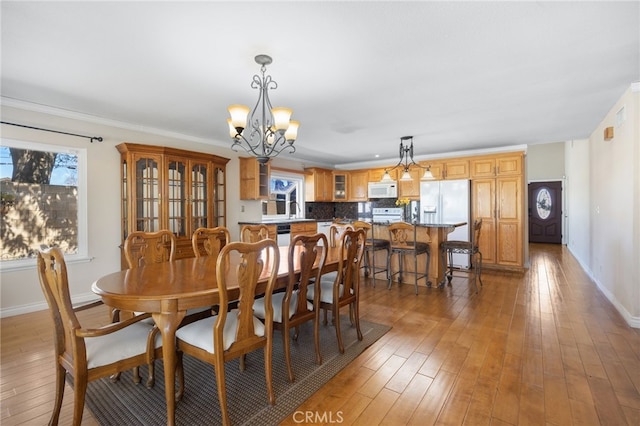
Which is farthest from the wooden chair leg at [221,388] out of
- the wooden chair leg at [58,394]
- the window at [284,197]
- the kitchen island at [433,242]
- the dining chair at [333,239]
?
the window at [284,197]

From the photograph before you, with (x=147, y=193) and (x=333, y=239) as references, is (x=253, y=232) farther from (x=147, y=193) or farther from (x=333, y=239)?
(x=147, y=193)

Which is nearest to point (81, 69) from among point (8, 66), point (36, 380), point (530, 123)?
point (8, 66)

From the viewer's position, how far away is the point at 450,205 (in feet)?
19.0

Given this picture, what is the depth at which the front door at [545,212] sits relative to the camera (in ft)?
30.6

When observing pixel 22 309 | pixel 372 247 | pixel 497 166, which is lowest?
pixel 22 309

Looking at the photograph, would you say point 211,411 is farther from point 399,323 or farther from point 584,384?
point 584,384

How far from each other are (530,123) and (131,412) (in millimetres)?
5133

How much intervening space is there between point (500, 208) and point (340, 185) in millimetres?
3455

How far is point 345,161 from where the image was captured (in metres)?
7.36

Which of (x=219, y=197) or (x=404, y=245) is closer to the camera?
(x=404, y=245)

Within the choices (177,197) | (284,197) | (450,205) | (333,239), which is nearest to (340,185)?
(284,197)

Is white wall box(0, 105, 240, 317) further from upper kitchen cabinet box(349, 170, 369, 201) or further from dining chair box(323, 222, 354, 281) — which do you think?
upper kitchen cabinet box(349, 170, 369, 201)

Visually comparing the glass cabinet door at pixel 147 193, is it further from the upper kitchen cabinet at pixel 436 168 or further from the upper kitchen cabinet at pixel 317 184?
the upper kitchen cabinet at pixel 436 168

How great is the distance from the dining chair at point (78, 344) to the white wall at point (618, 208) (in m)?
4.13
